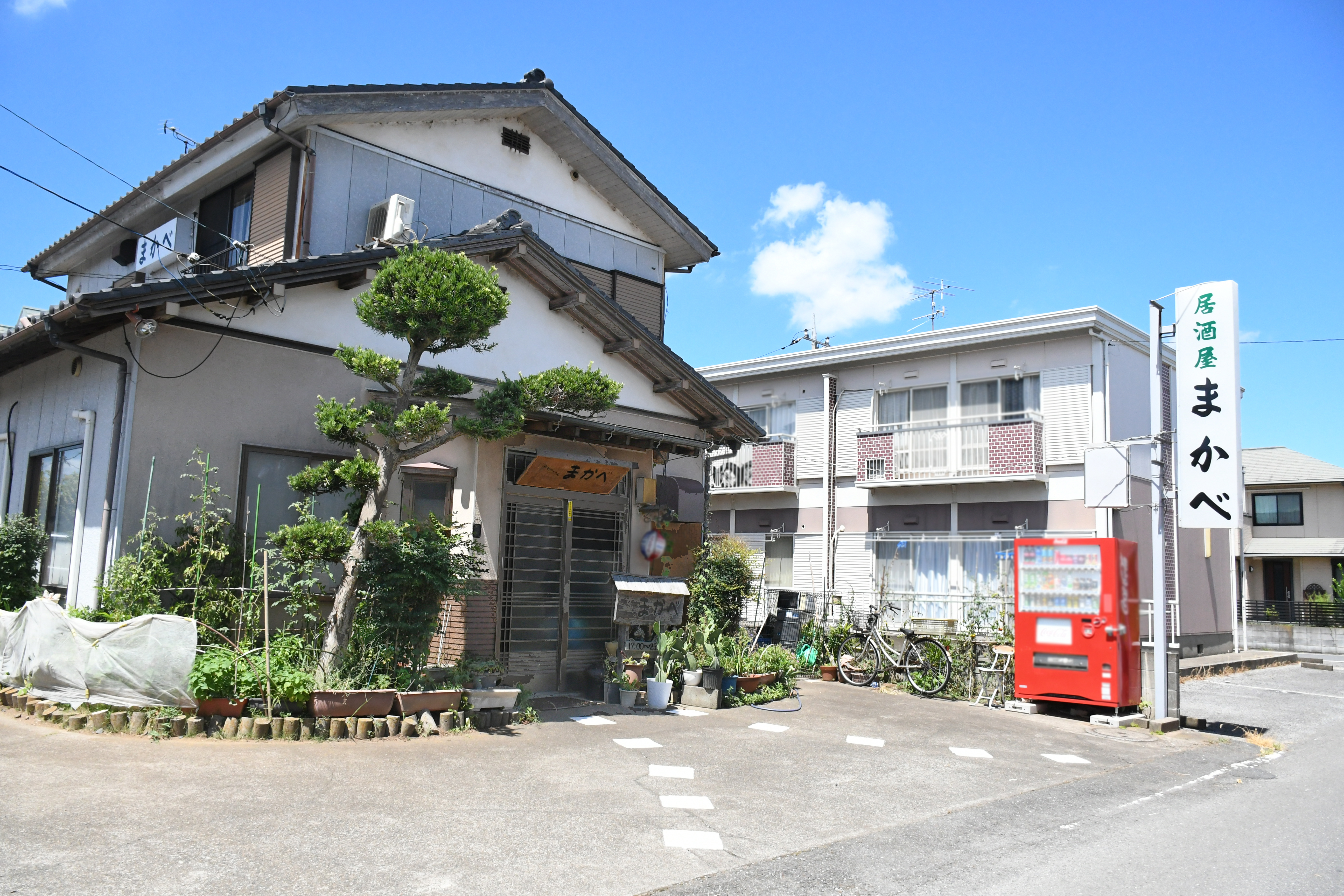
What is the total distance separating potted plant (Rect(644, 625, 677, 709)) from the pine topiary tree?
13.0ft

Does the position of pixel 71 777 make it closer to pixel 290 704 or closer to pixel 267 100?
pixel 290 704

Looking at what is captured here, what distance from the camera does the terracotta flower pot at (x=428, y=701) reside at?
8312mm

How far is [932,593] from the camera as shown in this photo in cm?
2078

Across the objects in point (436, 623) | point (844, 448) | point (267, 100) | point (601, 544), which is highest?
point (267, 100)

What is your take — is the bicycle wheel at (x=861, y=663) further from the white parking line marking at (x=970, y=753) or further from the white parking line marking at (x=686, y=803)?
the white parking line marking at (x=686, y=803)

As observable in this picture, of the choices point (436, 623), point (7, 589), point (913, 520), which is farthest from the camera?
point (913, 520)

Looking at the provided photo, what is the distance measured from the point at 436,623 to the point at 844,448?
16.9 m

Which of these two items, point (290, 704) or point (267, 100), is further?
point (267, 100)

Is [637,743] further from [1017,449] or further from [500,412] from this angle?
[1017,449]

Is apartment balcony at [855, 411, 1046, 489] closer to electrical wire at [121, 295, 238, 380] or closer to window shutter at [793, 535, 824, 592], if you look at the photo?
window shutter at [793, 535, 824, 592]

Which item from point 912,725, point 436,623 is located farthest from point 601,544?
point 912,725

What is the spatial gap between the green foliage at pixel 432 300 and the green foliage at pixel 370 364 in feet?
1.01

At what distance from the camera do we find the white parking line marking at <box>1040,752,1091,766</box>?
931 centimetres

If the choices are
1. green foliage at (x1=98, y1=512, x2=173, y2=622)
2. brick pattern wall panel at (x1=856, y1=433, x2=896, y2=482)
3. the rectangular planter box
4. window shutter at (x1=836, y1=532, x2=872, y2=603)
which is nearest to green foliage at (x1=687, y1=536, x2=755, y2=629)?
the rectangular planter box
